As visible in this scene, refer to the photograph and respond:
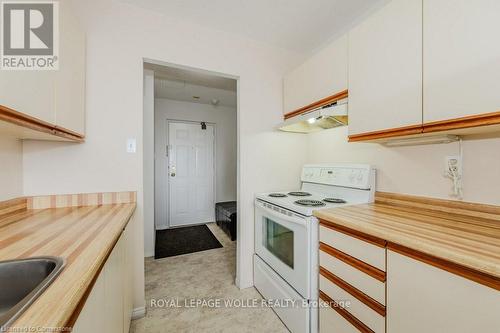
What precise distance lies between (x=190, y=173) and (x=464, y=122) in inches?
152

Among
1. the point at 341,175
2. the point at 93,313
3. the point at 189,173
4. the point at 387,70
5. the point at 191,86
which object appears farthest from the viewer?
the point at 189,173

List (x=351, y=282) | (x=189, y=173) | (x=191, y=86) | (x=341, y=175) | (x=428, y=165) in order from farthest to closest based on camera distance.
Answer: (x=189, y=173), (x=191, y=86), (x=341, y=175), (x=428, y=165), (x=351, y=282)

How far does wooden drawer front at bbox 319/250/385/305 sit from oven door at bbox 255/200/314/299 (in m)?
0.12

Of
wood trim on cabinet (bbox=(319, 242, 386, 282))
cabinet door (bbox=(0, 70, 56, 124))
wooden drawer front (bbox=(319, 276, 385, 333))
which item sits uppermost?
cabinet door (bbox=(0, 70, 56, 124))

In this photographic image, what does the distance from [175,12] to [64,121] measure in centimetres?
125

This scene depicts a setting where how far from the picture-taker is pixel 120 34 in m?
1.63

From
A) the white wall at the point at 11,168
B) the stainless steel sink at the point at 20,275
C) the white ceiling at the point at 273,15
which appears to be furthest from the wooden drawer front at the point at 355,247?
the white wall at the point at 11,168

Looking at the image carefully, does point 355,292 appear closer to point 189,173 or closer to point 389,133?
point 389,133

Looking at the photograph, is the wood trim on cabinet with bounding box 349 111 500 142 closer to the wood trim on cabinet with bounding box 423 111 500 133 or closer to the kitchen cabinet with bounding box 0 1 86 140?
the wood trim on cabinet with bounding box 423 111 500 133

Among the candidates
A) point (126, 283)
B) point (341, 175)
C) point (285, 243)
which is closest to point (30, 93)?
point (126, 283)

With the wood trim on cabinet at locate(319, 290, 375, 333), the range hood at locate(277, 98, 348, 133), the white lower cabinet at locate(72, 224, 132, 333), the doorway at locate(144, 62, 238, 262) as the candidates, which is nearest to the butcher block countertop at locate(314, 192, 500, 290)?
the wood trim on cabinet at locate(319, 290, 375, 333)

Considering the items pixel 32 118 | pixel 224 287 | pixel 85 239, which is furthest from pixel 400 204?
pixel 32 118

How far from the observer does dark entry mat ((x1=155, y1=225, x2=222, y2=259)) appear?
9.48ft

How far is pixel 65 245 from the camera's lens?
808 mm
